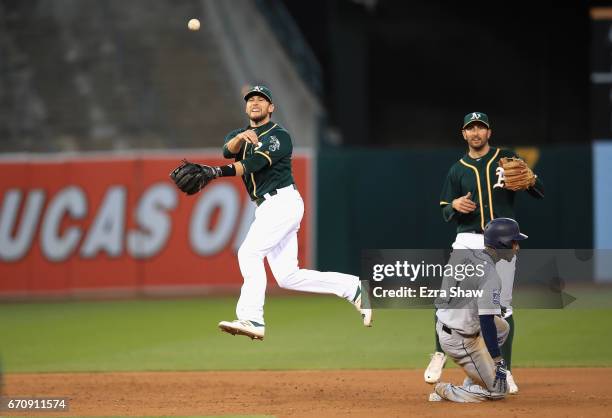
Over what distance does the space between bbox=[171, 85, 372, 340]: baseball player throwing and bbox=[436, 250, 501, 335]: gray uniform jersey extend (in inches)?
35.6

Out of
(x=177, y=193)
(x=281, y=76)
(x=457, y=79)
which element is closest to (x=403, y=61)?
(x=457, y=79)

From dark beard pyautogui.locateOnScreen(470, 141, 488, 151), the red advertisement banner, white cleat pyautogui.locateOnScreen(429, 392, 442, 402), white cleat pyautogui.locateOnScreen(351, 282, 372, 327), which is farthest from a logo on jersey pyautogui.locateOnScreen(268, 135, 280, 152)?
the red advertisement banner

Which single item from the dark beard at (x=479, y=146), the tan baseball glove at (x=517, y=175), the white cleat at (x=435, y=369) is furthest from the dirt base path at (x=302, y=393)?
the dark beard at (x=479, y=146)

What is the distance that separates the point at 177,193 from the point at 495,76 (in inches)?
397

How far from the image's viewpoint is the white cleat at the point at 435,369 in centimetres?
705

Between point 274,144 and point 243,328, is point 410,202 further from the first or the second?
point 243,328

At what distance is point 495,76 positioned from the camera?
76.0ft

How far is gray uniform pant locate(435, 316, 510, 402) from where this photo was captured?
6758 millimetres

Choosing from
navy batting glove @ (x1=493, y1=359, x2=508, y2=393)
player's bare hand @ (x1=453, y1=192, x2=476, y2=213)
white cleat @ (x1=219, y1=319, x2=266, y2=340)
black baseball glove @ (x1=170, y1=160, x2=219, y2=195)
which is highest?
black baseball glove @ (x1=170, y1=160, x2=219, y2=195)

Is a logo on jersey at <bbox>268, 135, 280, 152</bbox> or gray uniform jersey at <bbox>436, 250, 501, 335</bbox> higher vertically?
a logo on jersey at <bbox>268, 135, 280, 152</bbox>

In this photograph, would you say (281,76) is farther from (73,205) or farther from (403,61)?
(73,205)

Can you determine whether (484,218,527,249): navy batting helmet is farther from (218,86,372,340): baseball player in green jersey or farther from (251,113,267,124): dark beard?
Answer: (251,113,267,124): dark beard

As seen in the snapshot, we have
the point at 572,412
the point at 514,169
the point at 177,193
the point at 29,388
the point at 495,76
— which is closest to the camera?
the point at 572,412

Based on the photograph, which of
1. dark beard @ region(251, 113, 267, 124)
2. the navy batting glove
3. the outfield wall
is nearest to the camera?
the navy batting glove
